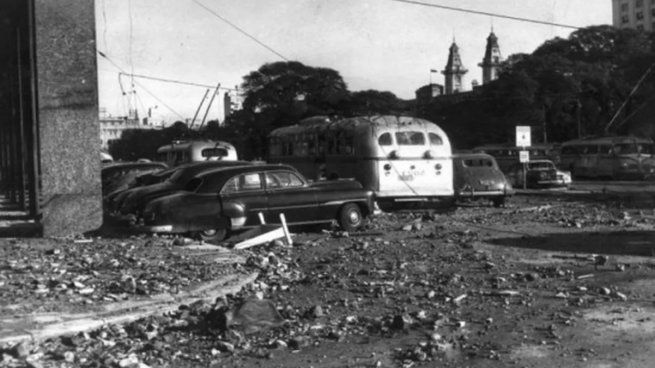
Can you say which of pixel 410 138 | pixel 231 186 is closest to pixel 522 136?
pixel 410 138

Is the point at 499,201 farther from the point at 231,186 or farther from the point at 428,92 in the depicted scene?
the point at 428,92

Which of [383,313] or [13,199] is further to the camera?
[13,199]

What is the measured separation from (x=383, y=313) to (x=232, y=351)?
6.59 feet

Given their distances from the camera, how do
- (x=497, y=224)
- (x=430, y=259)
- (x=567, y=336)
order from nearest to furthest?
(x=567, y=336)
(x=430, y=259)
(x=497, y=224)

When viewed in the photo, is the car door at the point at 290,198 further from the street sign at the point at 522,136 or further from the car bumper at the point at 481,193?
the street sign at the point at 522,136

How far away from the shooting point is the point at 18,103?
17.8m

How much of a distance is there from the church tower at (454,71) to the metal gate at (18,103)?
96.9 meters

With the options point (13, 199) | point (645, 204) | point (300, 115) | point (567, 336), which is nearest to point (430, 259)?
point (567, 336)

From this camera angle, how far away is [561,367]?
5.72m

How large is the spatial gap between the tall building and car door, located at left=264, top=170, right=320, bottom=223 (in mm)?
124967

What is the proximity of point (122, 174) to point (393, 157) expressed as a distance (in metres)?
7.61

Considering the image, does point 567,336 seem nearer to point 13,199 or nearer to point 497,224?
point 497,224

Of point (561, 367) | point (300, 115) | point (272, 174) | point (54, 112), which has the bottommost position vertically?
point (561, 367)

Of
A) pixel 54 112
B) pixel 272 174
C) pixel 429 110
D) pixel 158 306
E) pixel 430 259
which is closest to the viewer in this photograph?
pixel 158 306
